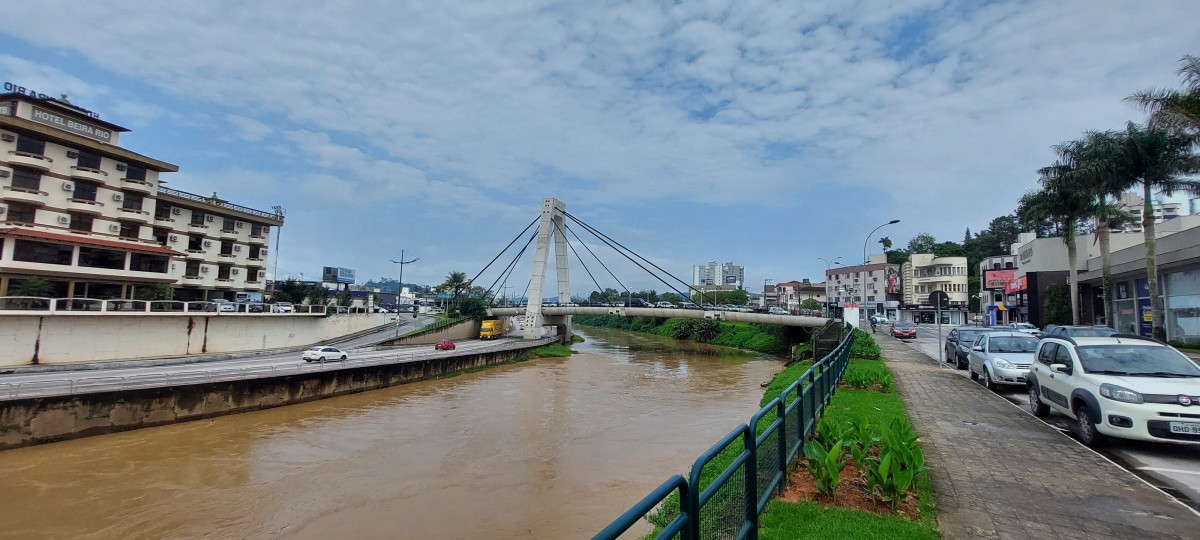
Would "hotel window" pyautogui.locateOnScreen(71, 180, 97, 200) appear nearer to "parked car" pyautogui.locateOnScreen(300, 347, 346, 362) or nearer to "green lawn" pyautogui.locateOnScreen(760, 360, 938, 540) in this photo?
"parked car" pyautogui.locateOnScreen(300, 347, 346, 362)

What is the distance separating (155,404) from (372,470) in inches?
353

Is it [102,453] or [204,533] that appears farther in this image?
[102,453]

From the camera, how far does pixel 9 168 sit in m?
28.2

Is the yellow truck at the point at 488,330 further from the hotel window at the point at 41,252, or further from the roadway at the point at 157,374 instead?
the hotel window at the point at 41,252

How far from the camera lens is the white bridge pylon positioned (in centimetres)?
5050

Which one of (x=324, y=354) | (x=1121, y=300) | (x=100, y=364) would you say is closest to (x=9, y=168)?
(x=100, y=364)

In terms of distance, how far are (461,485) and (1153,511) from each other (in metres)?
9.51

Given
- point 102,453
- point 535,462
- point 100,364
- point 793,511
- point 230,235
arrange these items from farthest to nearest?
point 230,235, point 100,364, point 102,453, point 535,462, point 793,511

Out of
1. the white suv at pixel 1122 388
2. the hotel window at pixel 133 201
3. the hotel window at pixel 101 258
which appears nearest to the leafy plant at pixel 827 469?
the white suv at pixel 1122 388

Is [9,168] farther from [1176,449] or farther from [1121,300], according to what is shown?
[1121,300]

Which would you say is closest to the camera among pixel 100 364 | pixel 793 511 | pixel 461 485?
pixel 793 511

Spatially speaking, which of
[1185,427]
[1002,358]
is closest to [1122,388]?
[1185,427]

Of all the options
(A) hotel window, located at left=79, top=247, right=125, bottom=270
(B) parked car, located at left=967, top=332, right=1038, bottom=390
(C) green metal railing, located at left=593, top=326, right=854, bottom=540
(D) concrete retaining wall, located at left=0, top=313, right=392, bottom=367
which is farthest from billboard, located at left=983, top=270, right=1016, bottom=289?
(A) hotel window, located at left=79, top=247, right=125, bottom=270

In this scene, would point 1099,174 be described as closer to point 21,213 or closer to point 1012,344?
point 1012,344
